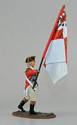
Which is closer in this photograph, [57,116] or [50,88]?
[57,116]

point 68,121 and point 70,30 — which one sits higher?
point 70,30

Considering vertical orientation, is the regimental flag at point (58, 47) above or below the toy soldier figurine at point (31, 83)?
above

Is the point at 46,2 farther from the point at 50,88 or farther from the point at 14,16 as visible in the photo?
the point at 50,88

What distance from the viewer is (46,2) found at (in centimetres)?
387

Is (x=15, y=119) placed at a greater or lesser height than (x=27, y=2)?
lesser

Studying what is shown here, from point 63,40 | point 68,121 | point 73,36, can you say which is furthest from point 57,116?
point 73,36

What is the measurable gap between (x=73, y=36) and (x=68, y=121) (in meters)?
0.93

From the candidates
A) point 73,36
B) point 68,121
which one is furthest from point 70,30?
point 68,121

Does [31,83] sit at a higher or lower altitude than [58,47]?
lower

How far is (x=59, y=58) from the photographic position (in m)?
3.13

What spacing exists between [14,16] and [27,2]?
0.13m

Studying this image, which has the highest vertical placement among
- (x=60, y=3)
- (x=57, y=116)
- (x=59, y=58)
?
(x=60, y=3)

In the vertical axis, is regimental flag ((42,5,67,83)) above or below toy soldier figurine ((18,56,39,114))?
above

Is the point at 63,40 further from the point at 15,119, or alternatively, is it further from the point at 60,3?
the point at 60,3
